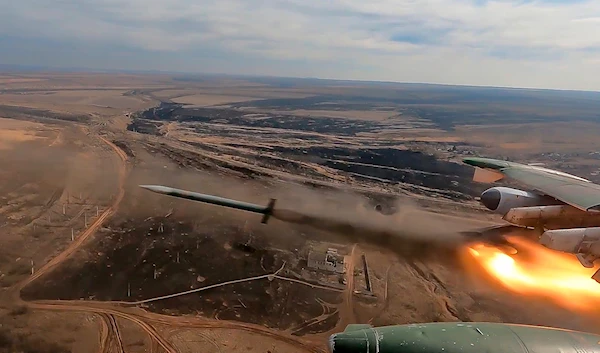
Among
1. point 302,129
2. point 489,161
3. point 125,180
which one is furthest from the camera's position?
point 302,129

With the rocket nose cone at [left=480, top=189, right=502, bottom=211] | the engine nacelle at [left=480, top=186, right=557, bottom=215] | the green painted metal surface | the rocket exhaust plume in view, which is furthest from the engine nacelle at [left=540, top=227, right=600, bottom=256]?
the green painted metal surface

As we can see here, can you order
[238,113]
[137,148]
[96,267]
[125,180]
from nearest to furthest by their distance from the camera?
[96,267], [125,180], [137,148], [238,113]

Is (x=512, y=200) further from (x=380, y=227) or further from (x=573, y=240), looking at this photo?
(x=380, y=227)

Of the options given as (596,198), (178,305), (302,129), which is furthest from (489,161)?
(302,129)

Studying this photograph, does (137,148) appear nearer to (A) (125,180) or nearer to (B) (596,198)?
(A) (125,180)

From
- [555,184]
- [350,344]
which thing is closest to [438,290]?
[555,184]
